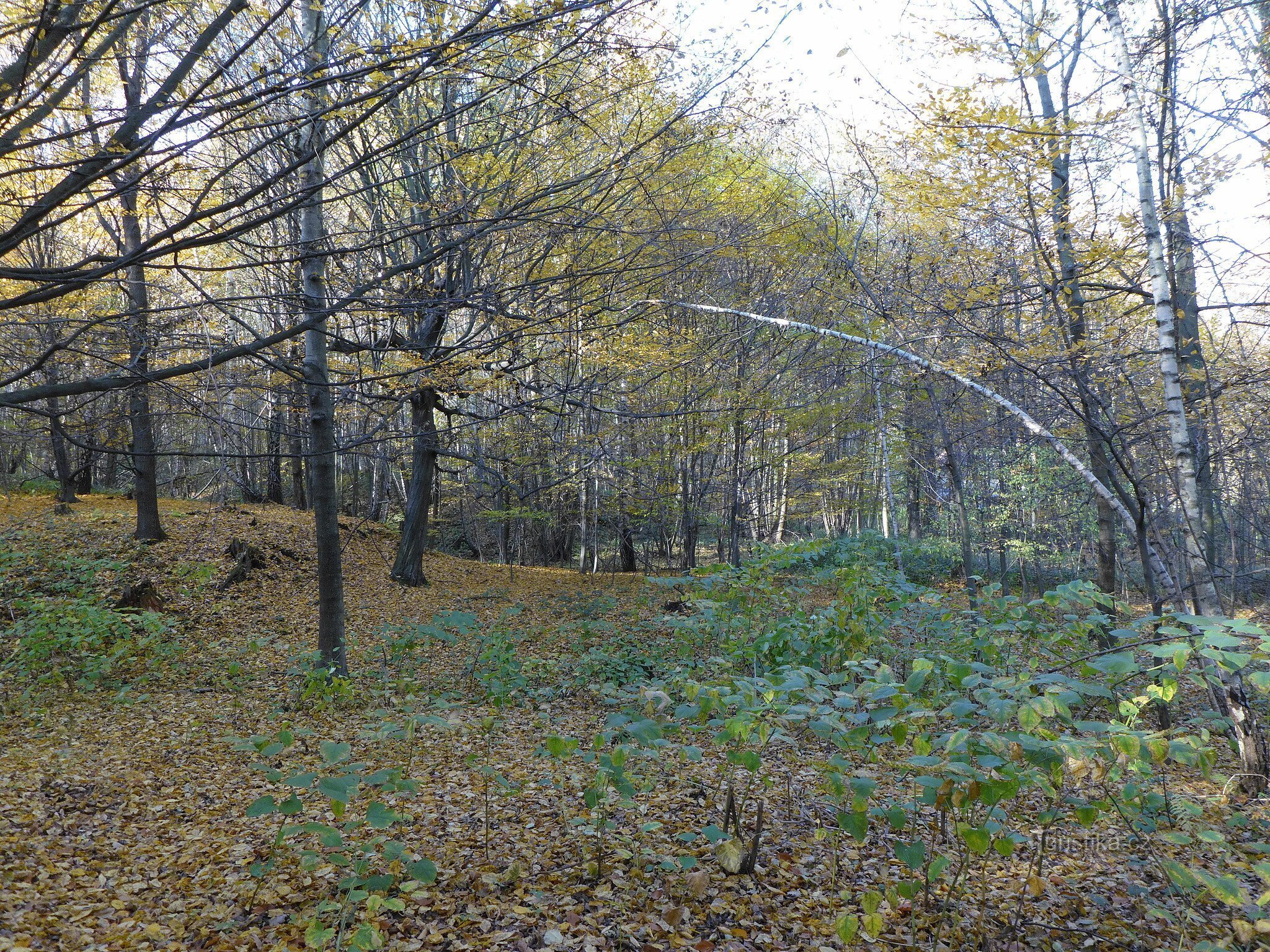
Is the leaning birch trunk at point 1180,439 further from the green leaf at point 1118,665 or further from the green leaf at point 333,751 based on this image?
the green leaf at point 333,751

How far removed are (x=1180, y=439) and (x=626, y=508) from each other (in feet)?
31.9

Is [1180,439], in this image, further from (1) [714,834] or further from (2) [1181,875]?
(1) [714,834]

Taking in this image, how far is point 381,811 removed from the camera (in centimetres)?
206

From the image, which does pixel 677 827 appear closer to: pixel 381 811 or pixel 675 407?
pixel 381 811

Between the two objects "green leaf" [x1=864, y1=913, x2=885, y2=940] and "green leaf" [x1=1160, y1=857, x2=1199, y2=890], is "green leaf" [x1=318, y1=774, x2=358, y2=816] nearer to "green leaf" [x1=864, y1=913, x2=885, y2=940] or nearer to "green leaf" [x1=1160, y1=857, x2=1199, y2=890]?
"green leaf" [x1=864, y1=913, x2=885, y2=940]

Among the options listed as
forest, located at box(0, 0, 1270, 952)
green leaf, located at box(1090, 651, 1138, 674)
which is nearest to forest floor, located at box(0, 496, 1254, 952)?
forest, located at box(0, 0, 1270, 952)

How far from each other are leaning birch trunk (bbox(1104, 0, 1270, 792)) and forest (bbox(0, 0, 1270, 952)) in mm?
37

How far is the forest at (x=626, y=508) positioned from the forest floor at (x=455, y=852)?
1.0 inches

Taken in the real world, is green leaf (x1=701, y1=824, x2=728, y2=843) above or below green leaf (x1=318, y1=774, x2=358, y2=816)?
below

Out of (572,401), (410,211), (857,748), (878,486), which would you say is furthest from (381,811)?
(878,486)

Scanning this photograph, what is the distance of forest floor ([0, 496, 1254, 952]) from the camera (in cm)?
241

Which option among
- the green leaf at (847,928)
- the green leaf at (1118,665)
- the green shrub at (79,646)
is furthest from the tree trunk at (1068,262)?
the green shrub at (79,646)

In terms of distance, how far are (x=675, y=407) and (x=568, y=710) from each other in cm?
580

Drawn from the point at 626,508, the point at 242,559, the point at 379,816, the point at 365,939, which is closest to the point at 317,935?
the point at 365,939
